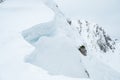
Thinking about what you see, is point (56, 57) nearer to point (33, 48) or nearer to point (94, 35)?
point (33, 48)

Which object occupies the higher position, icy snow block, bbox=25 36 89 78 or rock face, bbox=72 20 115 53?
icy snow block, bbox=25 36 89 78

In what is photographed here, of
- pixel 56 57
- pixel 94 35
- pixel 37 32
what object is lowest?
pixel 94 35

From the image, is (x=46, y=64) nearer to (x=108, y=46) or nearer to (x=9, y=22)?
(x=9, y=22)

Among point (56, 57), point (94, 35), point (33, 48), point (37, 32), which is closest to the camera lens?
point (33, 48)

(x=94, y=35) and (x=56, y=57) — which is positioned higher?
(x=56, y=57)

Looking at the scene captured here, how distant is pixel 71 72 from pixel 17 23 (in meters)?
3.36

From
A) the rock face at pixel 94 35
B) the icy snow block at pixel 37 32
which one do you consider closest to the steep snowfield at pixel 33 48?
the icy snow block at pixel 37 32

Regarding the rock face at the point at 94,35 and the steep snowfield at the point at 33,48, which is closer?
the steep snowfield at the point at 33,48

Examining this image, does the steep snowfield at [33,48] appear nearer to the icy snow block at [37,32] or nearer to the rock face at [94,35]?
the icy snow block at [37,32]

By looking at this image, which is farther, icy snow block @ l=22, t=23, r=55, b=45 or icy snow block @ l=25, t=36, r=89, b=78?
icy snow block @ l=22, t=23, r=55, b=45

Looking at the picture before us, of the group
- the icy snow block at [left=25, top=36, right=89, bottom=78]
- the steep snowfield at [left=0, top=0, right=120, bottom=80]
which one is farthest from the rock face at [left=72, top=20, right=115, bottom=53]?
the icy snow block at [left=25, top=36, right=89, bottom=78]

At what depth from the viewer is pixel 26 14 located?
1280 cm

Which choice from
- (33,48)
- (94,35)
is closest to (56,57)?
(33,48)

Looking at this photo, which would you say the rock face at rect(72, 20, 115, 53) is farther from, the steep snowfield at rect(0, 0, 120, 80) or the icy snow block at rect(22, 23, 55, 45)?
the icy snow block at rect(22, 23, 55, 45)
